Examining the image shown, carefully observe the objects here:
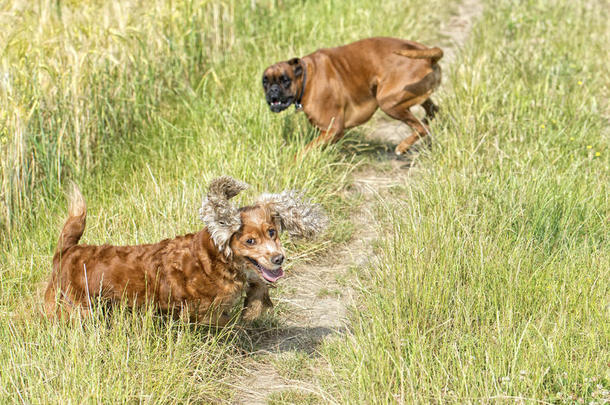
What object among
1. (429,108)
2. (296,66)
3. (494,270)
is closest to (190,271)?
(494,270)

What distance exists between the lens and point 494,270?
3732 mm

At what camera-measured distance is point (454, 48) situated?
8.85 metres

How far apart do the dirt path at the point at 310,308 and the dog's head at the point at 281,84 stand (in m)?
0.94

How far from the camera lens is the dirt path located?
3.72m

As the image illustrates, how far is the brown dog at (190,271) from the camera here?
353 centimetres

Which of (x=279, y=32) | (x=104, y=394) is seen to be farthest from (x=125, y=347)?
(x=279, y=32)

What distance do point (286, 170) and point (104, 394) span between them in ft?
8.54

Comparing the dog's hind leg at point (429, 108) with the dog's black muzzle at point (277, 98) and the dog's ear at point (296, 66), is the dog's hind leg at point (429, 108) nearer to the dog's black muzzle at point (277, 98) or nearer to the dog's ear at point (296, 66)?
the dog's ear at point (296, 66)

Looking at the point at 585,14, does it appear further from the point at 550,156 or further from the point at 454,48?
the point at 550,156

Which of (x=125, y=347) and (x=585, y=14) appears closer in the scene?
(x=125, y=347)

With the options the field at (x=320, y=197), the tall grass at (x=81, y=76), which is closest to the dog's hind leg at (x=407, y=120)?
the field at (x=320, y=197)

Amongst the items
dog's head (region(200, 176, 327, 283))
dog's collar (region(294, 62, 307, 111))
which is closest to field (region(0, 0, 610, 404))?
dog's collar (region(294, 62, 307, 111))

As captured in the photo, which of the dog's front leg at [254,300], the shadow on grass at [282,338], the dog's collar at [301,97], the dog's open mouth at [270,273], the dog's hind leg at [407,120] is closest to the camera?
the dog's open mouth at [270,273]

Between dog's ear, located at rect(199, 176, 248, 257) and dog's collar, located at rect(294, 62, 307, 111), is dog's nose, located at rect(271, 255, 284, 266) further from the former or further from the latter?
dog's collar, located at rect(294, 62, 307, 111)
